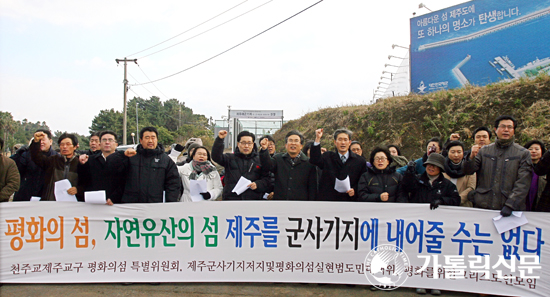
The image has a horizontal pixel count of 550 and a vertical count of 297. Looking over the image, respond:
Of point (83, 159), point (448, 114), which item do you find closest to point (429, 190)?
point (83, 159)

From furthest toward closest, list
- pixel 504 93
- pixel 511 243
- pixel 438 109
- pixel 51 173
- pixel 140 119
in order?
pixel 140 119 < pixel 438 109 < pixel 504 93 < pixel 51 173 < pixel 511 243

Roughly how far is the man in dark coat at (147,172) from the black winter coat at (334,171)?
160 cm

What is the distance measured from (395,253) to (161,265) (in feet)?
7.85

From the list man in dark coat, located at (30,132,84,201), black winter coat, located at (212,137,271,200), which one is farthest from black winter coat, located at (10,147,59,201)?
black winter coat, located at (212,137,271,200)

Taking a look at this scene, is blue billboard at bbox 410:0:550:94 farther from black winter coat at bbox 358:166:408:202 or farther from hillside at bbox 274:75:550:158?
black winter coat at bbox 358:166:408:202

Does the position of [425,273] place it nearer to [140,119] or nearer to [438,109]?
[438,109]

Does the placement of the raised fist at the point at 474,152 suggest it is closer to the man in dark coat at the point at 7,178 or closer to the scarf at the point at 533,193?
the scarf at the point at 533,193

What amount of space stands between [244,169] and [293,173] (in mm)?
568

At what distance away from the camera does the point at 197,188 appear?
3.79 meters

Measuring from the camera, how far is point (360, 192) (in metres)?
3.67

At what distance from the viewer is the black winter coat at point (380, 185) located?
3604mm

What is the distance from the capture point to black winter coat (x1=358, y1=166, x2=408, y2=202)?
11.8ft

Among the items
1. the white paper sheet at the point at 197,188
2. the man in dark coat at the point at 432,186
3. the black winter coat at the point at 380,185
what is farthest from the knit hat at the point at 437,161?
the white paper sheet at the point at 197,188

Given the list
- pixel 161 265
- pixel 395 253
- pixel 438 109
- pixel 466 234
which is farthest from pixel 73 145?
pixel 438 109
